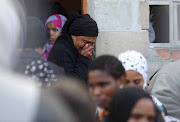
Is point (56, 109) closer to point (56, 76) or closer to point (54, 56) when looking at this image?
point (56, 76)

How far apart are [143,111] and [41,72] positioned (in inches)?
Result: 26.2

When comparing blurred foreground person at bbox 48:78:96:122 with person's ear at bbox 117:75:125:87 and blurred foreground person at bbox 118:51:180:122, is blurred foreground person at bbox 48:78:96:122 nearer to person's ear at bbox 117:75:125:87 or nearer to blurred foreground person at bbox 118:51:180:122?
person's ear at bbox 117:75:125:87

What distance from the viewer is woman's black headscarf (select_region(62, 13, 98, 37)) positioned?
12.7 ft

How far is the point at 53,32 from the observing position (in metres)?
4.69

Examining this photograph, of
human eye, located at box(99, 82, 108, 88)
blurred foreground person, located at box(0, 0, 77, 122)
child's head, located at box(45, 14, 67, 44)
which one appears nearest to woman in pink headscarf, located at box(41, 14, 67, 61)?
child's head, located at box(45, 14, 67, 44)

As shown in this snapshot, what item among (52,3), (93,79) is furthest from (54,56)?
(52,3)

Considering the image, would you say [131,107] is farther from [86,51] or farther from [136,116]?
[86,51]

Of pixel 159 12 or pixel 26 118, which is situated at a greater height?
pixel 159 12

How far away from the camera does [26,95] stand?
1471 millimetres

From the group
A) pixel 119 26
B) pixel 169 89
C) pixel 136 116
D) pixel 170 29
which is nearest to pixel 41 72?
pixel 136 116

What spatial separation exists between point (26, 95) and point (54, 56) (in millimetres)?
2230

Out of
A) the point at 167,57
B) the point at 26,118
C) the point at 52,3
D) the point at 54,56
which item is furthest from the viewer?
the point at 52,3

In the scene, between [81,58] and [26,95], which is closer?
[26,95]

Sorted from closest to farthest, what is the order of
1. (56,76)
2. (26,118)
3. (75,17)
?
(26,118) < (56,76) < (75,17)
